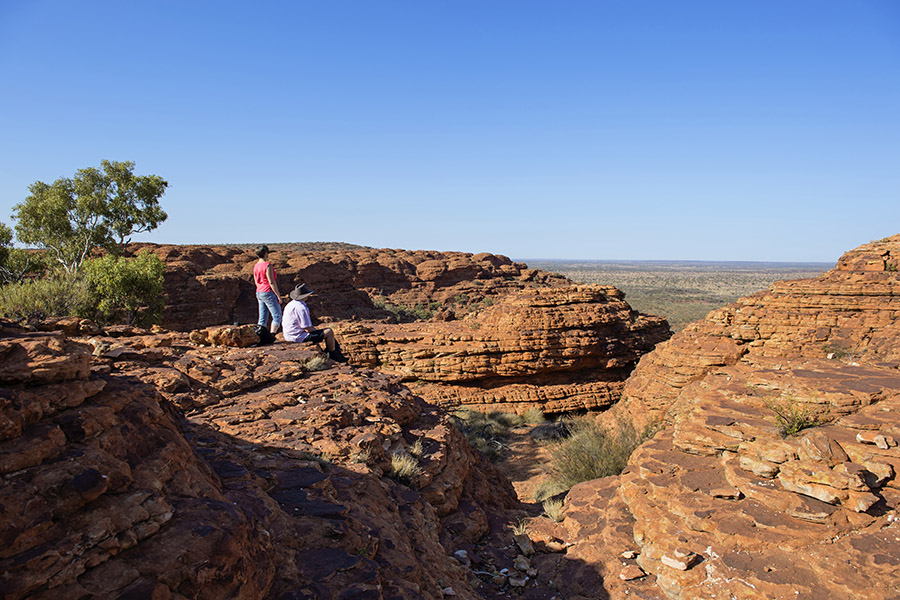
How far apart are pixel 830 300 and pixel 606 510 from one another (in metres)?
10.9

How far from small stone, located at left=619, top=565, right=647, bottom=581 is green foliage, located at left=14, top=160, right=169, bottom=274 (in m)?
26.5

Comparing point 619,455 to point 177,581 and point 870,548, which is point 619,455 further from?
point 177,581

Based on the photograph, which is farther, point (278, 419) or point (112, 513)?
point (278, 419)

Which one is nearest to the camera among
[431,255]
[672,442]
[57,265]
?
[672,442]

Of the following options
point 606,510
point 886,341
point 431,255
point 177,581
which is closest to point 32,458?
point 177,581

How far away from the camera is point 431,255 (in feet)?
176

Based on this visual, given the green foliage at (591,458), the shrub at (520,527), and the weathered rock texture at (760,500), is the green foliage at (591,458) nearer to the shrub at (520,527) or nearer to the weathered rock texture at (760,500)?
the weathered rock texture at (760,500)

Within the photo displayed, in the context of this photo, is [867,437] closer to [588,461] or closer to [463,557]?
[463,557]

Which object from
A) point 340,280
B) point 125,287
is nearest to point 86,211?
point 125,287

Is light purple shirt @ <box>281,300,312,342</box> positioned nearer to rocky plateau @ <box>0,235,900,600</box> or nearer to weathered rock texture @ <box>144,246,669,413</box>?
rocky plateau @ <box>0,235,900,600</box>

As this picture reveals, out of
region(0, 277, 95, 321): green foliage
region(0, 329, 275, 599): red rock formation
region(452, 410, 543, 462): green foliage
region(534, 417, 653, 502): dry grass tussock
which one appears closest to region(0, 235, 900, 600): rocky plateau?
region(0, 329, 275, 599): red rock formation

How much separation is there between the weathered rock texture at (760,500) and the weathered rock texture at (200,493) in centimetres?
182

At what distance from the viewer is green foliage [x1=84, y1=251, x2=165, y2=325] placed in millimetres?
18292

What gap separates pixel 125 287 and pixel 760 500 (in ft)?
71.8
